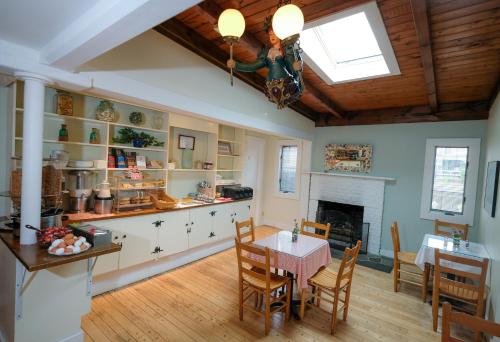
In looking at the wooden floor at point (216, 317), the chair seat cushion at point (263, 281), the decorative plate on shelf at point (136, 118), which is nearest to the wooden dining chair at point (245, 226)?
the chair seat cushion at point (263, 281)

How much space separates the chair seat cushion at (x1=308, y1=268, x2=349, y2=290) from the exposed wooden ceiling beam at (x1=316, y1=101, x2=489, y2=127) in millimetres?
3264

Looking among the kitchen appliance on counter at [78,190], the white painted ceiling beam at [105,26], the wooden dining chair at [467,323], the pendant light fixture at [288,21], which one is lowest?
the wooden dining chair at [467,323]

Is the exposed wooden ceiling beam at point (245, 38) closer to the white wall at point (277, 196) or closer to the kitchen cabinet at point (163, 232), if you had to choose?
the white wall at point (277, 196)

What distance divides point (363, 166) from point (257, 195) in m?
2.47

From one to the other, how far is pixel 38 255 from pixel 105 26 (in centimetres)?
159

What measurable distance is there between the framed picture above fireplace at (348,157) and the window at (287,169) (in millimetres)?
771

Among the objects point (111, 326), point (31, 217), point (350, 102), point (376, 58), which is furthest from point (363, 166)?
point (31, 217)

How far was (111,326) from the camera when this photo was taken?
2352 millimetres

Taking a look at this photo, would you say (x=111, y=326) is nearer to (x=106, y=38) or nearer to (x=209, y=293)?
(x=209, y=293)

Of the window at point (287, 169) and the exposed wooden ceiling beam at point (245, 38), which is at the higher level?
the exposed wooden ceiling beam at point (245, 38)

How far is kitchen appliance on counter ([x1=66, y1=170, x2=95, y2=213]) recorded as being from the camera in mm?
2857

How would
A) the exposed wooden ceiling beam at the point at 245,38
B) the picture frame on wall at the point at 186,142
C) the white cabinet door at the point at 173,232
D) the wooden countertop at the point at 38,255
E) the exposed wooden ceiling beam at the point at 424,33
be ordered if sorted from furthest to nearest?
the picture frame on wall at the point at 186,142 → the white cabinet door at the point at 173,232 → the exposed wooden ceiling beam at the point at 245,38 → the exposed wooden ceiling beam at the point at 424,33 → the wooden countertop at the point at 38,255

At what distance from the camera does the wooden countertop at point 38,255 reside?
164 cm

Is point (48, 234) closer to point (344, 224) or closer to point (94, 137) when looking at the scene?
point (94, 137)
